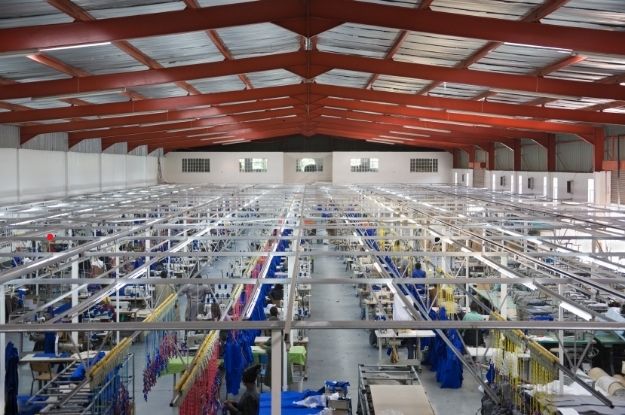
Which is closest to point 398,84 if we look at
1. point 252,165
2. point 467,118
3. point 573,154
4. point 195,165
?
point 467,118

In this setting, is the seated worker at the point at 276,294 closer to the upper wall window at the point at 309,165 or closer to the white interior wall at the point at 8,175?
the white interior wall at the point at 8,175

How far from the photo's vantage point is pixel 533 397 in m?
9.68

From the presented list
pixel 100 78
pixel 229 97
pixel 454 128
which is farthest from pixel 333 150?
pixel 100 78

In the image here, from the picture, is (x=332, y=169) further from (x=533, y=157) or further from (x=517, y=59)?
(x=517, y=59)

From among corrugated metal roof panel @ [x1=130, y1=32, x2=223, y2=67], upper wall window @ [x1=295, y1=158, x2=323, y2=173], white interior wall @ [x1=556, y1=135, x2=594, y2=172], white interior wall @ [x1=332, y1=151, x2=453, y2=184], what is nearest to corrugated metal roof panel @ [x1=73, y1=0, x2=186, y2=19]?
corrugated metal roof panel @ [x1=130, y1=32, x2=223, y2=67]

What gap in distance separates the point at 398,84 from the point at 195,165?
2739cm

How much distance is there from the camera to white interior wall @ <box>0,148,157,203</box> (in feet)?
75.3

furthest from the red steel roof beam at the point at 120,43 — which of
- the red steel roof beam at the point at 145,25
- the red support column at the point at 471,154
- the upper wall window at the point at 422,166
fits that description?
the upper wall window at the point at 422,166

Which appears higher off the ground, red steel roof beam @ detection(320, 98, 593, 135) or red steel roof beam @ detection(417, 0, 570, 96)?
red steel roof beam @ detection(417, 0, 570, 96)

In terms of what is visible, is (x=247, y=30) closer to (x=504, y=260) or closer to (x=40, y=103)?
(x=504, y=260)

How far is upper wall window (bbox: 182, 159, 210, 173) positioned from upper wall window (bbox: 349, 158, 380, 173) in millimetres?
9354

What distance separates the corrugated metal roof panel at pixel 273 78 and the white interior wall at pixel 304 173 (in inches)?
973

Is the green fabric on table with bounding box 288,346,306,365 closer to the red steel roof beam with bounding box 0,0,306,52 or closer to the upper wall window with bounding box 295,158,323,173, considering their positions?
the red steel roof beam with bounding box 0,0,306,52

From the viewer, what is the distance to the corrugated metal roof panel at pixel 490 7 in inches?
414
